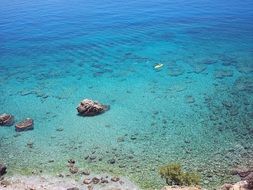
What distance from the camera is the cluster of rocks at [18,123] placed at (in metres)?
33.7

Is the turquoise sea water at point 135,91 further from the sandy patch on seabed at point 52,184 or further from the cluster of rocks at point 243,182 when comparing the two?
the sandy patch on seabed at point 52,184

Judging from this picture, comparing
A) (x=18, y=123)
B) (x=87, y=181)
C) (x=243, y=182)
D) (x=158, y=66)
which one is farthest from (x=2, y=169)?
(x=158, y=66)

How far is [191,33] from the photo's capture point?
60.2m

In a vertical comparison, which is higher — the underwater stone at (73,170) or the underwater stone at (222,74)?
the underwater stone at (222,74)

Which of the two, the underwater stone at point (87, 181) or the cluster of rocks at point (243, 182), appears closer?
the cluster of rocks at point (243, 182)

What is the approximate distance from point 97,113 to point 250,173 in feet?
56.4

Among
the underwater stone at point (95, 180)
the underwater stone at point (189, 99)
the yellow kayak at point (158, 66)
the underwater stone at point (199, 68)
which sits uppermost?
the underwater stone at point (199, 68)

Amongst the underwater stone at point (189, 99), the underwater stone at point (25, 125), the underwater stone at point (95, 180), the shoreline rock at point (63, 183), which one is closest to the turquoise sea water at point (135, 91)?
the underwater stone at point (189, 99)

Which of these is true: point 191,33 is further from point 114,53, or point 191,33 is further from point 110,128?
point 110,128

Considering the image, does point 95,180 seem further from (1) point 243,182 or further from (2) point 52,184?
(1) point 243,182

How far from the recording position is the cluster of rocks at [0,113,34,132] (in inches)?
1328

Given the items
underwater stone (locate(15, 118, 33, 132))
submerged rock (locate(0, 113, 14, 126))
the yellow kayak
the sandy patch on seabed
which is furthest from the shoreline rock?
the yellow kayak

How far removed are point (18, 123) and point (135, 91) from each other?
47.1ft

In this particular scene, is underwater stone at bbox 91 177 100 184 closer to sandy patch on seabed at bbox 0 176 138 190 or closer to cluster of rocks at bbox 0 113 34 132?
sandy patch on seabed at bbox 0 176 138 190
